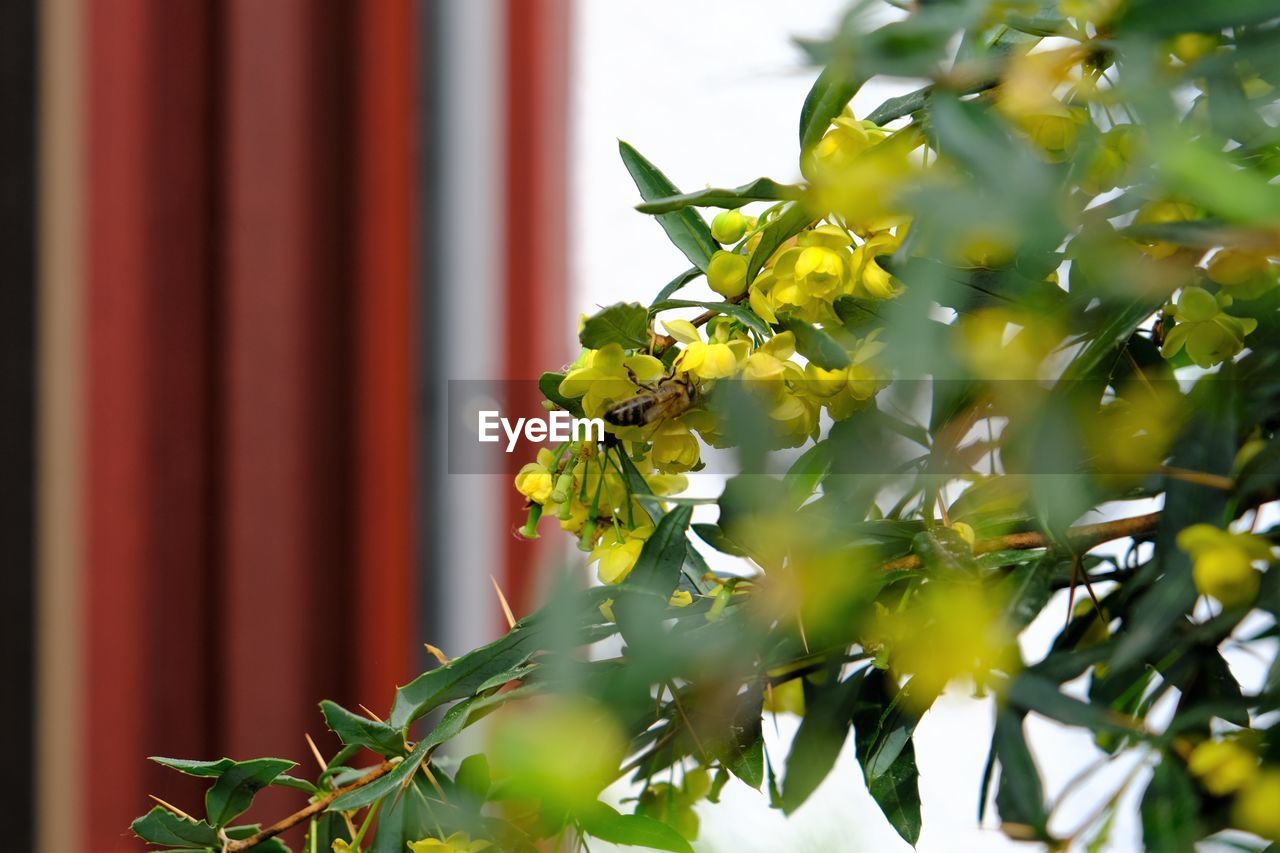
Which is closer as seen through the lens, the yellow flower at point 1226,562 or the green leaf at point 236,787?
the yellow flower at point 1226,562

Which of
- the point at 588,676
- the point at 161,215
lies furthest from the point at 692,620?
the point at 161,215

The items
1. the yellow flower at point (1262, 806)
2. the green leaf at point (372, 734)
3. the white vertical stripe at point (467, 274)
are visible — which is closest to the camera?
the yellow flower at point (1262, 806)

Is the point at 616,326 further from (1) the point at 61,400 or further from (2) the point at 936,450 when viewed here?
(1) the point at 61,400

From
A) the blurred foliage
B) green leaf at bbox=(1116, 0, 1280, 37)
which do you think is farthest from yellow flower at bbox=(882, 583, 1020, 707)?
green leaf at bbox=(1116, 0, 1280, 37)

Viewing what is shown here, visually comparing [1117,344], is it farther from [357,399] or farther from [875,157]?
[357,399]

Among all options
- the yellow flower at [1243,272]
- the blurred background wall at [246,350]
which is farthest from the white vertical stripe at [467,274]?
the yellow flower at [1243,272]

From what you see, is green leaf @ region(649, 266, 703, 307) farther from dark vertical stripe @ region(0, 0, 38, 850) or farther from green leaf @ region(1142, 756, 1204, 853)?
dark vertical stripe @ region(0, 0, 38, 850)

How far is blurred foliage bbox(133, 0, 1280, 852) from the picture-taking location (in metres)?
0.18

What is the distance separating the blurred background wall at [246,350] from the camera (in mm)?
803

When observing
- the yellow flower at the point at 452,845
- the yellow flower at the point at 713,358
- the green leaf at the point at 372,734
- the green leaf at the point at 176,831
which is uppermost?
the yellow flower at the point at 713,358

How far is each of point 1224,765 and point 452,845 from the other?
6.6 inches

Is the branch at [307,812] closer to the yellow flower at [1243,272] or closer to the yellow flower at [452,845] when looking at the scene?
the yellow flower at [452,845]

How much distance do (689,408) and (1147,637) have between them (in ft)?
0.35

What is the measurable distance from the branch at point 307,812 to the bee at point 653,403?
0.34ft
